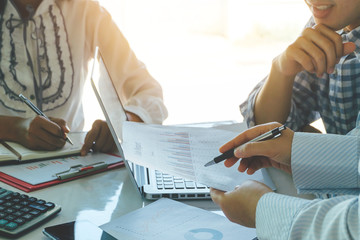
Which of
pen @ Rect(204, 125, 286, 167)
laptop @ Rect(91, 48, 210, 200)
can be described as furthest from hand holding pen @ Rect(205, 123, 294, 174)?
laptop @ Rect(91, 48, 210, 200)

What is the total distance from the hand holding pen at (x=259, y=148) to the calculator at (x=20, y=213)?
298 mm

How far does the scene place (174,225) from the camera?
669 mm

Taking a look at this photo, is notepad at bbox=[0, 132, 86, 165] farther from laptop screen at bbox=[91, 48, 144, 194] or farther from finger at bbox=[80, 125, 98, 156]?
laptop screen at bbox=[91, 48, 144, 194]

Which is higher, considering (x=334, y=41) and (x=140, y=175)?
(x=334, y=41)

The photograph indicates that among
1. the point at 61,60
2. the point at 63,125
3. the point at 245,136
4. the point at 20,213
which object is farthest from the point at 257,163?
the point at 61,60

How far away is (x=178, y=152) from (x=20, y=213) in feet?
0.98

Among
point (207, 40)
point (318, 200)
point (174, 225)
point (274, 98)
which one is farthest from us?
point (207, 40)

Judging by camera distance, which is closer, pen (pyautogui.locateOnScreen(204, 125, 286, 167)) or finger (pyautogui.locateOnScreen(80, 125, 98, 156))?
pen (pyautogui.locateOnScreen(204, 125, 286, 167))

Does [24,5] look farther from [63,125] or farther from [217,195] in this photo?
[217,195]

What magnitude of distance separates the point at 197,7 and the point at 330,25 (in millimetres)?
5520

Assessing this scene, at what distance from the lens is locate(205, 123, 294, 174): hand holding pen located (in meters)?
0.70

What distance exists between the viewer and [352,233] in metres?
0.43

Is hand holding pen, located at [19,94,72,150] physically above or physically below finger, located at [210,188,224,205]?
above

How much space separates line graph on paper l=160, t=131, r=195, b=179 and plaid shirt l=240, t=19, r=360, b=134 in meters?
0.46
